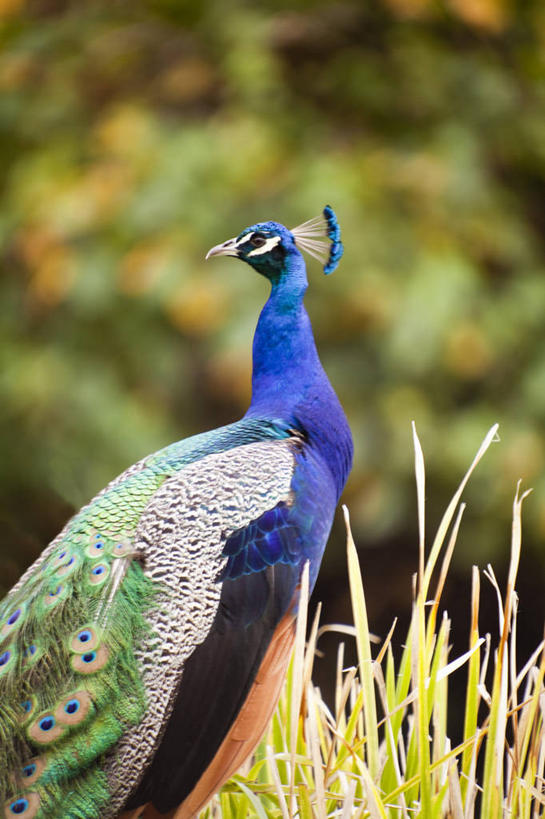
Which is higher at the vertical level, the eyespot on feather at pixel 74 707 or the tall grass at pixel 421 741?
the eyespot on feather at pixel 74 707

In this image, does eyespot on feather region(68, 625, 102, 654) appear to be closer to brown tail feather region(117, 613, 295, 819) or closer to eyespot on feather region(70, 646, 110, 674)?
eyespot on feather region(70, 646, 110, 674)

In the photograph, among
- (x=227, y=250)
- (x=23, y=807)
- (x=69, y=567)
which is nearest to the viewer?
(x=23, y=807)

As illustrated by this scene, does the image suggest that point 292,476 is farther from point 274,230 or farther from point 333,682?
point 333,682

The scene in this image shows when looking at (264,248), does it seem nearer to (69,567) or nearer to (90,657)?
(69,567)

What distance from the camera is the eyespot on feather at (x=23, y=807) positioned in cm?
137

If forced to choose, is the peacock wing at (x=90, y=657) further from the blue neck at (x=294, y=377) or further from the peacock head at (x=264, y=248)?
the peacock head at (x=264, y=248)

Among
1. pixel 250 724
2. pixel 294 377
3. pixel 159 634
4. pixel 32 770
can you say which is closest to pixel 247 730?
pixel 250 724

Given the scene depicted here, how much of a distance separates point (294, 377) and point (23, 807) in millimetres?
765

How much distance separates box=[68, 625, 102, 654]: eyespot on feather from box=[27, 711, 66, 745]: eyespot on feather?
0.09m

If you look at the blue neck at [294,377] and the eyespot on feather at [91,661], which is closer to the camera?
the eyespot on feather at [91,661]

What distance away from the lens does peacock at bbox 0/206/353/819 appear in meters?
1.40

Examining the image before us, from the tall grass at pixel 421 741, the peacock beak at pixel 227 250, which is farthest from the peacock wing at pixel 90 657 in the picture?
the peacock beak at pixel 227 250

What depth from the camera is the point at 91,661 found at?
1.42m

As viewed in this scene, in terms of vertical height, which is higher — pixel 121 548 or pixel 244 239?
pixel 244 239
